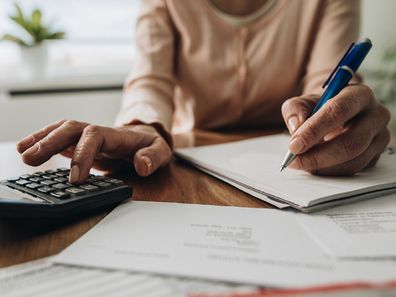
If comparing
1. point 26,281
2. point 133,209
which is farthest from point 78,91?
point 26,281

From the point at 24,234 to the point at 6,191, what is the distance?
66 mm

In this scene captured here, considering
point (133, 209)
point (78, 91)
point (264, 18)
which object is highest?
point (264, 18)

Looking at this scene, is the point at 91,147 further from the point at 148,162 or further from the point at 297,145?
the point at 297,145

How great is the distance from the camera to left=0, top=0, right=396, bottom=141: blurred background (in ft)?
5.48

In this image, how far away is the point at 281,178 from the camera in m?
0.47

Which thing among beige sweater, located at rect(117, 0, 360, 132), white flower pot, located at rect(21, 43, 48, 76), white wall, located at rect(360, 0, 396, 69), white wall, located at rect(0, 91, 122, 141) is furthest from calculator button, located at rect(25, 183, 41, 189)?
white wall, located at rect(360, 0, 396, 69)

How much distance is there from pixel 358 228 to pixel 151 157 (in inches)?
10.8

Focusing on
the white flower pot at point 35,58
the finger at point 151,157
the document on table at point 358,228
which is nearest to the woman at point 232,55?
the finger at point 151,157

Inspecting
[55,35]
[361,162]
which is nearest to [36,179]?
[361,162]

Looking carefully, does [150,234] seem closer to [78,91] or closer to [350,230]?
[350,230]

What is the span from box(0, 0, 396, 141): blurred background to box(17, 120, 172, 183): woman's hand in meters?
1.24

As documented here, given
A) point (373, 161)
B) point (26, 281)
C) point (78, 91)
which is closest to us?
point (26, 281)

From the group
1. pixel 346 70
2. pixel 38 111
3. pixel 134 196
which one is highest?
pixel 346 70

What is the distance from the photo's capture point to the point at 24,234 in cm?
36
